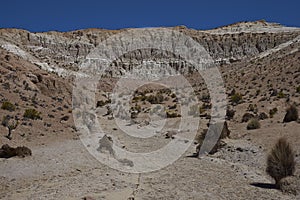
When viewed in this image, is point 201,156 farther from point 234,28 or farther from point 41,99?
point 234,28

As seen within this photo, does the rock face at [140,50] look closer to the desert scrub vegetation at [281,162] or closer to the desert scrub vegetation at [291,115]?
the desert scrub vegetation at [291,115]

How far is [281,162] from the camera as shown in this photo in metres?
10.3

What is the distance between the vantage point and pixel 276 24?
96.2 metres

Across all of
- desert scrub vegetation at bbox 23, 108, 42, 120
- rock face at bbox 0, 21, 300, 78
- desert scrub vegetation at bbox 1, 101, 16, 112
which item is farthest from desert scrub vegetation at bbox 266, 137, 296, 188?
rock face at bbox 0, 21, 300, 78

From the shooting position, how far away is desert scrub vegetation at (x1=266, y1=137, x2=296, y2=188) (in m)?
10.2

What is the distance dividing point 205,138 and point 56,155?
7268 millimetres

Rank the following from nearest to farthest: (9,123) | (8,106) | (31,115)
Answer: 1. (9,123)
2. (31,115)
3. (8,106)

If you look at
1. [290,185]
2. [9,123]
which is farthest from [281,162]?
[9,123]

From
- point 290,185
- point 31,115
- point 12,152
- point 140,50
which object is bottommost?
point 12,152

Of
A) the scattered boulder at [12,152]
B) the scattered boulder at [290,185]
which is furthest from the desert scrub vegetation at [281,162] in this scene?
the scattered boulder at [12,152]

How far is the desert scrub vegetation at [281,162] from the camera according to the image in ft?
33.5

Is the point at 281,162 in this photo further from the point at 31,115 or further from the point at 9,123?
the point at 31,115

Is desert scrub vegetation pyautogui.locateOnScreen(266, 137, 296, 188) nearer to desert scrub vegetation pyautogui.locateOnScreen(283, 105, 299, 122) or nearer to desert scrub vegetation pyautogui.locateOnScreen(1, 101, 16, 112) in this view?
desert scrub vegetation pyautogui.locateOnScreen(283, 105, 299, 122)

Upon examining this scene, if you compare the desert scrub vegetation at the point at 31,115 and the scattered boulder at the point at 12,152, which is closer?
the scattered boulder at the point at 12,152
